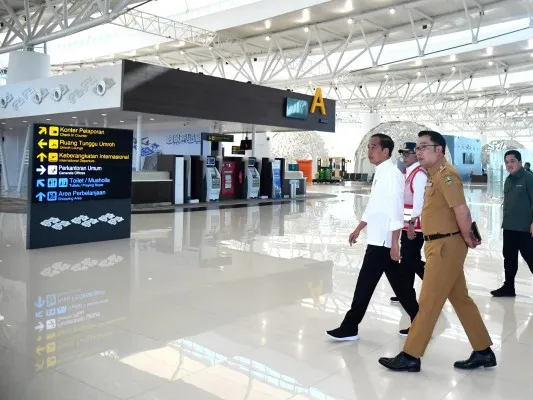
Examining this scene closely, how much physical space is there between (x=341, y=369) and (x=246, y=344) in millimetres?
709

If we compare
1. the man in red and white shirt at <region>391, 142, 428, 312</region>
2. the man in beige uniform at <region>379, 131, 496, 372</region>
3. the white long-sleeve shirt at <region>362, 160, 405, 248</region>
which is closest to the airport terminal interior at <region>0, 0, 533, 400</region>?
the man in beige uniform at <region>379, 131, 496, 372</region>

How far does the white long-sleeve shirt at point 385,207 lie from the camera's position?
133 inches

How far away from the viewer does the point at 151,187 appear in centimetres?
1434

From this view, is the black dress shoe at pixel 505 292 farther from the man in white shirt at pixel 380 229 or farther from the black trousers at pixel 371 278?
the man in white shirt at pixel 380 229

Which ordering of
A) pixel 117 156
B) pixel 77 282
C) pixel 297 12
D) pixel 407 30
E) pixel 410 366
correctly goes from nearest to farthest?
pixel 410 366 < pixel 77 282 < pixel 117 156 < pixel 297 12 < pixel 407 30

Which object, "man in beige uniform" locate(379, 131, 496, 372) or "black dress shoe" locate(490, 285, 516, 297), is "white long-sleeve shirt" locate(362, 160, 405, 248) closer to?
"man in beige uniform" locate(379, 131, 496, 372)

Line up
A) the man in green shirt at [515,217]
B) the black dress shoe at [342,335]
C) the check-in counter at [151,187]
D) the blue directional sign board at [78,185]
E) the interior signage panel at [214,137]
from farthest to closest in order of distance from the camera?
the interior signage panel at [214,137] < the check-in counter at [151,187] < the blue directional sign board at [78,185] < the man in green shirt at [515,217] < the black dress shoe at [342,335]

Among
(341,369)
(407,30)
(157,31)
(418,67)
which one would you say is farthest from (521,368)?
(418,67)

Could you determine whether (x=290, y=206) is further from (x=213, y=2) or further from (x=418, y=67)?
(x=418, y=67)

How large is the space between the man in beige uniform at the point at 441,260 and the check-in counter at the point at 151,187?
37.9 feet

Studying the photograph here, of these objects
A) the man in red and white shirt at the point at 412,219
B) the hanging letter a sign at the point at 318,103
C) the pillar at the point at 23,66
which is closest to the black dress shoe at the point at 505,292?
the man in red and white shirt at the point at 412,219

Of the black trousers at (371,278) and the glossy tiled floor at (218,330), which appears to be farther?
the black trousers at (371,278)

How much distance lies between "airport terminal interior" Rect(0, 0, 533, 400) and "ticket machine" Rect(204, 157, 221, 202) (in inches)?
1.8

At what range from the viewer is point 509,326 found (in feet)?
13.3
